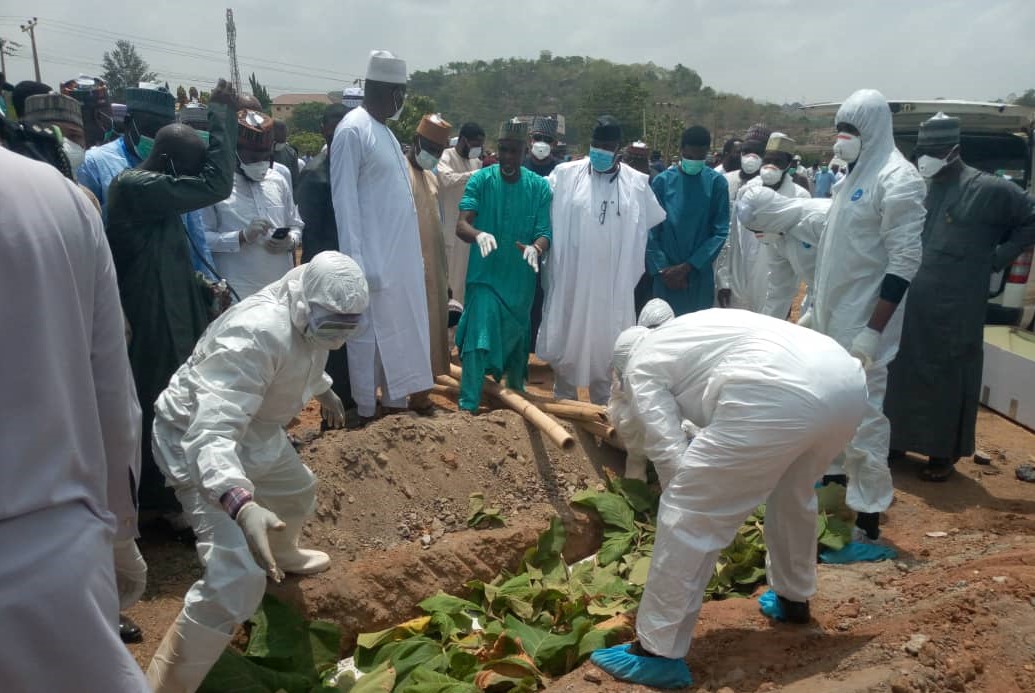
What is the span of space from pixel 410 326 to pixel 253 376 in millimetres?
2274

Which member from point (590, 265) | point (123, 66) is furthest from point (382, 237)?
point (123, 66)

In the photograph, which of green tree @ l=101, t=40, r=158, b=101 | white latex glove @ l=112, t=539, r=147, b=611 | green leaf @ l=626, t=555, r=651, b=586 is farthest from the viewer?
green tree @ l=101, t=40, r=158, b=101

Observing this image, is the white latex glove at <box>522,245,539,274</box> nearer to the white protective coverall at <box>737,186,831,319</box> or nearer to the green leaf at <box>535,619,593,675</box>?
the white protective coverall at <box>737,186,831,319</box>

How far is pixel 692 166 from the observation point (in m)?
6.73

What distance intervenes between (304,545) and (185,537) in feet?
1.86

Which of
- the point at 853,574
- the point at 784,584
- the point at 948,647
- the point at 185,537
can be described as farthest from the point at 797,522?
the point at 185,537

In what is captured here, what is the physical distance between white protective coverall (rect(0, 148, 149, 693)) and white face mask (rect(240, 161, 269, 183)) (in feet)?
12.0

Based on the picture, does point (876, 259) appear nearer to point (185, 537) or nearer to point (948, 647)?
point (948, 647)

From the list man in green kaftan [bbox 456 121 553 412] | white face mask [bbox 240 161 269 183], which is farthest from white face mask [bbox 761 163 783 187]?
white face mask [bbox 240 161 269 183]

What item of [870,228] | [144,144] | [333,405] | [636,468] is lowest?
[636,468]

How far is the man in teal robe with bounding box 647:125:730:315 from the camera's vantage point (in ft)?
21.7

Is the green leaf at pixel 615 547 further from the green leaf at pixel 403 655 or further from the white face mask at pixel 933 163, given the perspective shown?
the white face mask at pixel 933 163

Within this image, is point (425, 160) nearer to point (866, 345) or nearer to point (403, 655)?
point (866, 345)

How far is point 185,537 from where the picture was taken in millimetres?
4332
